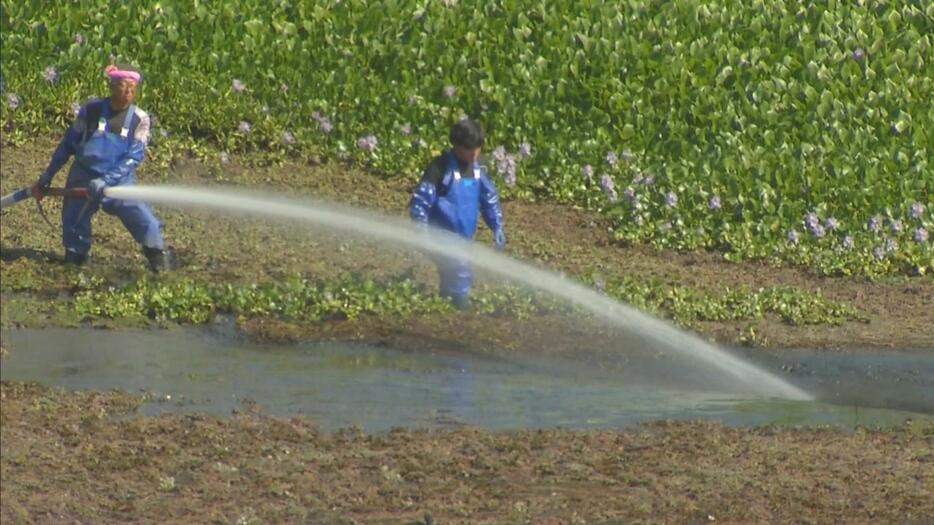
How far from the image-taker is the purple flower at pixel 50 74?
15578 millimetres

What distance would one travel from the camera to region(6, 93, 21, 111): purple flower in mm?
15258

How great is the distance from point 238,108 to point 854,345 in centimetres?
622

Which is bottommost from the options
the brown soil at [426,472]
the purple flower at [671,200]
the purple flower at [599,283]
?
the brown soil at [426,472]

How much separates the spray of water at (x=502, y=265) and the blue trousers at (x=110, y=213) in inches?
5.0

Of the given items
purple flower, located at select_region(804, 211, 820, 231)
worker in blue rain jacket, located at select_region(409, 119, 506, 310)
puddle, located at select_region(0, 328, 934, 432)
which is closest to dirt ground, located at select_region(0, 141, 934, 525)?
puddle, located at select_region(0, 328, 934, 432)

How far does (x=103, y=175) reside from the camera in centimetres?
1181

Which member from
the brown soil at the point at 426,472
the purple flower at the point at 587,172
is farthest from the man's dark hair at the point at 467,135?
the purple flower at the point at 587,172

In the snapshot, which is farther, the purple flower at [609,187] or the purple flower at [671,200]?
the purple flower at [609,187]

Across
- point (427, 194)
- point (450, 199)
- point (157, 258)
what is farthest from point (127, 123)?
point (450, 199)

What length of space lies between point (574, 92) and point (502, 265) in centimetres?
384

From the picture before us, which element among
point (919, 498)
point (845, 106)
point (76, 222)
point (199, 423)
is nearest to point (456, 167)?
point (76, 222)

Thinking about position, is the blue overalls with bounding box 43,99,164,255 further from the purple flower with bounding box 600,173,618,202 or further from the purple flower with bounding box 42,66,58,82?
the purple flower with bounding box 600,173,618,202

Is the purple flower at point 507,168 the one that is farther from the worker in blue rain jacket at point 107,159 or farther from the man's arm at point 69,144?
the man's arm at point 69,144

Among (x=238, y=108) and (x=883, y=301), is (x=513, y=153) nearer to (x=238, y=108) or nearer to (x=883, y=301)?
(x=238, y=108)
